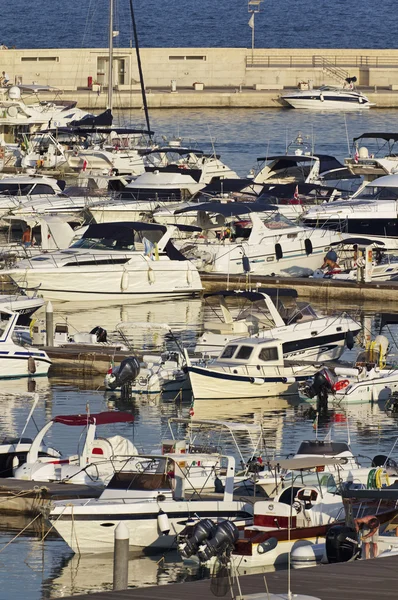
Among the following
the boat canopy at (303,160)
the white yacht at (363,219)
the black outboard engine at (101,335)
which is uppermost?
the boat canopy at (303,160)

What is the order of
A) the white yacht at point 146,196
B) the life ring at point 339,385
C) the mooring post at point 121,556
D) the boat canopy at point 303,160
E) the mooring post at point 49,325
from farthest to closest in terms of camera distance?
the boat canopy at point 303,160
the white yacht at point 146,196
the mooring post at point 49,325
the life ring at point 339,385
the mooring post at point 121,556

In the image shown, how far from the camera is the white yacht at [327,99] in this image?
104 metres

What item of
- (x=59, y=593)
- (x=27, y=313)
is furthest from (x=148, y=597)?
(x=27, y=313)

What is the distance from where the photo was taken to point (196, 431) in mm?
30141

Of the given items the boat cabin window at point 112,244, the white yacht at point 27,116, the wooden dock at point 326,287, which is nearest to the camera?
the boat cabin window at point 112,244

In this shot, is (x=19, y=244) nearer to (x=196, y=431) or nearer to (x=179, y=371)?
(x=179, y=371)

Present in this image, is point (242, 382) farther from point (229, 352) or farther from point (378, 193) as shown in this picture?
point (378, 193)

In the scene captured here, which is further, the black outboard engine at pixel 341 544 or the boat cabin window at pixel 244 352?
the boat cabin window at pixel 244 352

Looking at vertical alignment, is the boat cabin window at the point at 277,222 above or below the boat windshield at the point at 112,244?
above

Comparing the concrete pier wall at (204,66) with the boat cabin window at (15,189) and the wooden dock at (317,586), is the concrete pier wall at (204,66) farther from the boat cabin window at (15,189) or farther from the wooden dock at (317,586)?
the wooden dock at (317,586)

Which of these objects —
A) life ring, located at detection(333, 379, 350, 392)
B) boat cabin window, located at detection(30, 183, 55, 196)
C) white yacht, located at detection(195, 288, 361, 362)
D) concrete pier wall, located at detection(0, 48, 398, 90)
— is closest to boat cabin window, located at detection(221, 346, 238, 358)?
white yacht, located at detection(195, 288, 361, 362)

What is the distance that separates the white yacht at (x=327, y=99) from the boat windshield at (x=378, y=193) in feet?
163

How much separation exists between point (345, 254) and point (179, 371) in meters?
16.0

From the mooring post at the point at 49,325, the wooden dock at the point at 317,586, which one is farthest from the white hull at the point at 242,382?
the wooden dock at the point at 317,586
